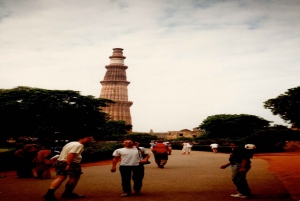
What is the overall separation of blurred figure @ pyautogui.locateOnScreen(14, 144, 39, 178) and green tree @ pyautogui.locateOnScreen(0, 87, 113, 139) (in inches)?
853

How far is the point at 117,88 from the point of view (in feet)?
326

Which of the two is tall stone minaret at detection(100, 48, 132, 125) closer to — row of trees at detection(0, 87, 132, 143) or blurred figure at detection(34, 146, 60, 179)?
row of trees at detection(0, 87, 132, 143)

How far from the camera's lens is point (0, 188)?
9.84 meters

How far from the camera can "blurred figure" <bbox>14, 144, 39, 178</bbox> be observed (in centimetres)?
1246

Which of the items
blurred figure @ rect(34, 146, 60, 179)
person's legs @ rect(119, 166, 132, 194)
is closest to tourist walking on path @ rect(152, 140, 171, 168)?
blurred figure @ rect(34, 146, 60, 179)

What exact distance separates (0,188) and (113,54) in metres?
93.3

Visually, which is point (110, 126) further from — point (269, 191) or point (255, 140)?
point (269, 191)

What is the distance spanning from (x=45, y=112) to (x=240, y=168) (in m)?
31.1

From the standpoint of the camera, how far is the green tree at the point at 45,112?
34.6 m

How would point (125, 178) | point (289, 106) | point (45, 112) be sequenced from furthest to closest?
point (289, 106)
point (45, 112)
point (125, 178)

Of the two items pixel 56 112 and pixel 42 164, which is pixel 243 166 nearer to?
Result: pixel 42 164

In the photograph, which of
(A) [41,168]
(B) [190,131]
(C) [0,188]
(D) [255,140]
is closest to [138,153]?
(C) [0,188]

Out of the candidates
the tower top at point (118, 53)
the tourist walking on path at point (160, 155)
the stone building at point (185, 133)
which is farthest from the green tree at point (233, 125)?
the tourist walking on path at point (160, 155)

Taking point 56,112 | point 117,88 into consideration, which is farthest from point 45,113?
point 117,88
